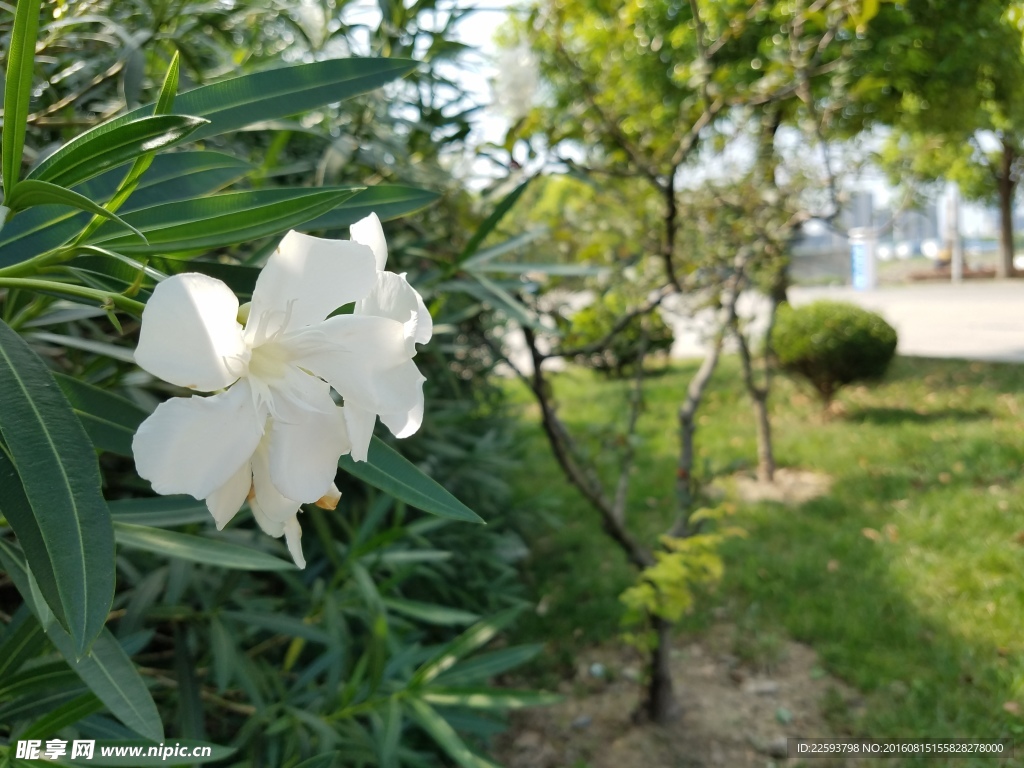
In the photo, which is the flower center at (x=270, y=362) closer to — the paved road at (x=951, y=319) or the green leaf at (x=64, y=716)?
the green leaf at (x=64, y=716)

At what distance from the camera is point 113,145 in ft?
1.73

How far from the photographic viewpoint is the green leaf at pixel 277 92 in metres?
0.64

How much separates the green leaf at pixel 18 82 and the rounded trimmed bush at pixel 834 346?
551 centimetres

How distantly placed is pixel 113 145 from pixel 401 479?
1.02 ft

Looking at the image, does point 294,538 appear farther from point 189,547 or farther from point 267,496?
point 189,547

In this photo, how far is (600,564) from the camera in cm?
339

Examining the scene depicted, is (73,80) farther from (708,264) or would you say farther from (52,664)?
(708,264)

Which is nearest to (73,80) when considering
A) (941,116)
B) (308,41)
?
(308,41)

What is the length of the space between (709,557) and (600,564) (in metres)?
1.56

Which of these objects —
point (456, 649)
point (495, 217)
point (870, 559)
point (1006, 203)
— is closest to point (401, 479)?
point (495, 217)

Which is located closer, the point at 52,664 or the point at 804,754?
the point at 52,664

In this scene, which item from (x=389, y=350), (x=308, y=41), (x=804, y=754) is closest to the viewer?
(x=389, y=350)

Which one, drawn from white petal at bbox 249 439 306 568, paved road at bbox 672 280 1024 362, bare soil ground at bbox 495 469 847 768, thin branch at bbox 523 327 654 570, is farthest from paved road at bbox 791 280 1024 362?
white petal at bbox 249 439 306 568

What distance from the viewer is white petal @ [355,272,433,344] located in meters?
0.48
